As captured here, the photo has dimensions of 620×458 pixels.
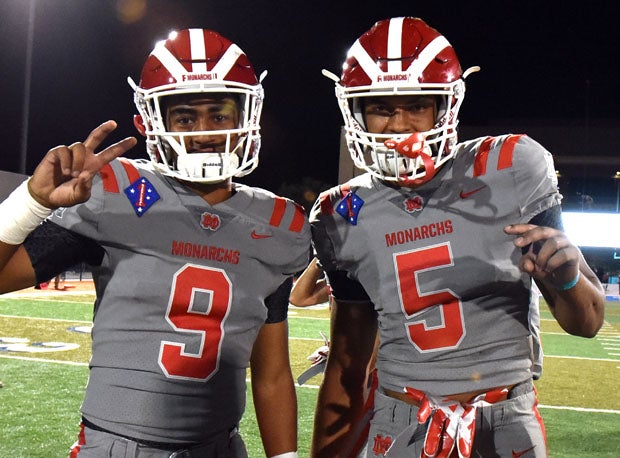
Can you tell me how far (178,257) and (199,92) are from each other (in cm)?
51

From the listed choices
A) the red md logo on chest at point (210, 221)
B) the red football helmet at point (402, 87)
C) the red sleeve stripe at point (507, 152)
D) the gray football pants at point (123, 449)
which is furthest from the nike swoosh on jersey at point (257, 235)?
the red sleeve stripe at point (507, 152)

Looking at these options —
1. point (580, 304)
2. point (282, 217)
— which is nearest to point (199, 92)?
point (282, 217)

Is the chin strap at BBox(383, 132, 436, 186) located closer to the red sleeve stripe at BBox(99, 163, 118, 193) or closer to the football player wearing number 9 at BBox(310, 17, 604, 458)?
the football player wearing number 9 at BBox(310, 17, 604, 458)

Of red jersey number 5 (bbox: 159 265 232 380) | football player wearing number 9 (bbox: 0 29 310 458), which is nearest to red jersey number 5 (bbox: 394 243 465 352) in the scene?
football player wearing number 9 (bbox: 0 29 310 458)

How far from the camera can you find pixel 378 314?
234 centimetres

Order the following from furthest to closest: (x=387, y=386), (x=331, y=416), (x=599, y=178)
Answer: (x=599, y=178), (x=331, y=416), (x=387, y=386)

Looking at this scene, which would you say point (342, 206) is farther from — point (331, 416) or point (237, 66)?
point (331, 416)

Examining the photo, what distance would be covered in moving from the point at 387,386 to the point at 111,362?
0.80m

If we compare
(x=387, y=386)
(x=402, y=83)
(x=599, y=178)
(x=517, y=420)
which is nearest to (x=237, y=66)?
(x=402, y=83)

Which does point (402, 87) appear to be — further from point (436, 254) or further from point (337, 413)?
point (337, 413)

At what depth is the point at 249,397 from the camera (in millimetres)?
6453

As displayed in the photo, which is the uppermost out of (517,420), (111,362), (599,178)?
(111,362)

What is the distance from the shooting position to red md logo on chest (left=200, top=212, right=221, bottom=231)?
7.24 ft

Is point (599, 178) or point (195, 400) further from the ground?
point (195, 400)
